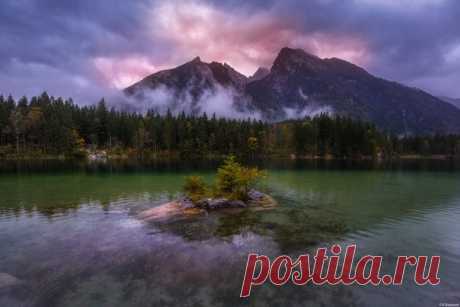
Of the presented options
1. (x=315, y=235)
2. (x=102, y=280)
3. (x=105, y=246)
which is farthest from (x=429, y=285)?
(x=105, y=246)

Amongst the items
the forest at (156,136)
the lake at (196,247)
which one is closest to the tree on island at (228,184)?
the lake at (196,247)

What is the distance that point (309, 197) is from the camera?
36.4 meters

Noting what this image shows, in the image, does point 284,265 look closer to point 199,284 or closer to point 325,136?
point 199,284

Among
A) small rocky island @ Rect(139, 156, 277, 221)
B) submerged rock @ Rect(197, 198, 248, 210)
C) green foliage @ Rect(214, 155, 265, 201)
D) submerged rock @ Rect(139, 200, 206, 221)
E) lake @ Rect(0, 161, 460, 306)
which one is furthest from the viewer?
green foliage @ Rect(214, 155, 265, 201)

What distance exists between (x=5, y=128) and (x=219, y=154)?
347ft

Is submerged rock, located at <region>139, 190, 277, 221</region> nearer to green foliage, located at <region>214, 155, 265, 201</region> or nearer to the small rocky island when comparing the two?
the small rocky island

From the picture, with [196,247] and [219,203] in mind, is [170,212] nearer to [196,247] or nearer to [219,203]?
[219,203]

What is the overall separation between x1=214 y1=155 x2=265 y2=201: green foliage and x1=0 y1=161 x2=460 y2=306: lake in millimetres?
4266

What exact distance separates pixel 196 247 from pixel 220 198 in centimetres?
1217

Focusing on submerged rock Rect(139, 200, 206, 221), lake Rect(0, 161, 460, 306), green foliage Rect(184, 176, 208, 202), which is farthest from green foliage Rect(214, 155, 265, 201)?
submerged rock Rect(139, 200, 206, 221)

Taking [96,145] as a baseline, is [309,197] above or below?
below

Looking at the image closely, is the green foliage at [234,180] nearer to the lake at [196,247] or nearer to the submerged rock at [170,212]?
the lake at [196,247]

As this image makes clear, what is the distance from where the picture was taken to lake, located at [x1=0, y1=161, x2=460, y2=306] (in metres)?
11.6

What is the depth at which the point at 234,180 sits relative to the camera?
1238 inches
